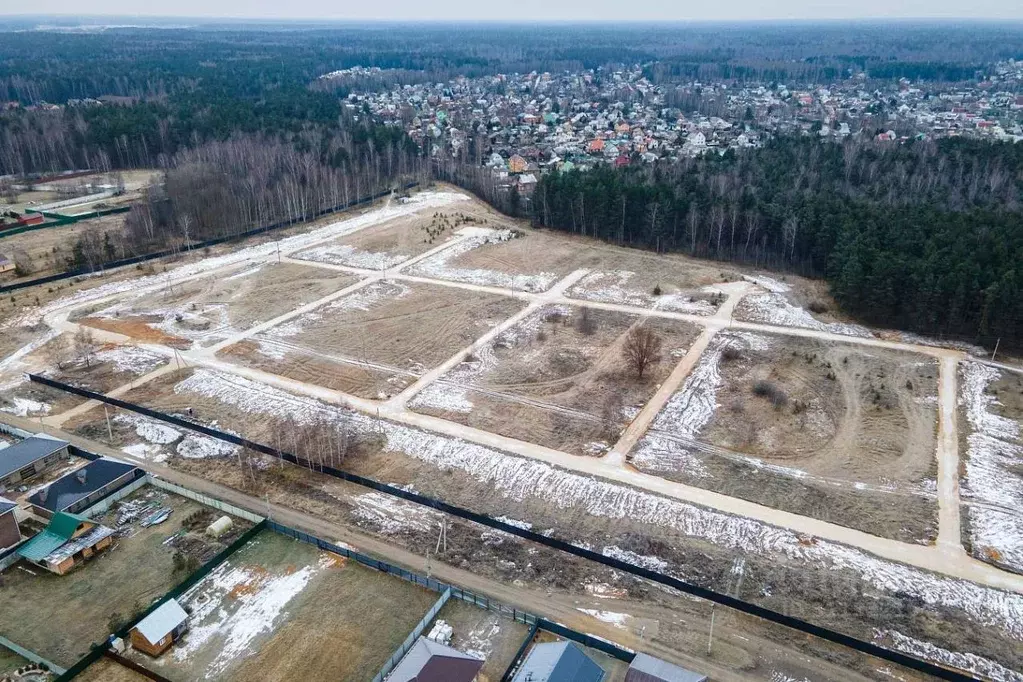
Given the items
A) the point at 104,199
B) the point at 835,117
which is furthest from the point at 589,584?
the point at 835,117

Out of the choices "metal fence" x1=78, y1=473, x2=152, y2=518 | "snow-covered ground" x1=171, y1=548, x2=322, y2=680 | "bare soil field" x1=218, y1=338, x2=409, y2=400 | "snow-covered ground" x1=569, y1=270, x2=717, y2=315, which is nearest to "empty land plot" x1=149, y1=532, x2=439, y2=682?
"snow-covered ground" x1=171, y1=548, x2=322, y2=680

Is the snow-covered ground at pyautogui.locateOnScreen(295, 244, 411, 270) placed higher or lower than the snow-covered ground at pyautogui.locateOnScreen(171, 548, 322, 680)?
higher

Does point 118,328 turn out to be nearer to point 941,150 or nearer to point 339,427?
point 339,427

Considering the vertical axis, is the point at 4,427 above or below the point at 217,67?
below

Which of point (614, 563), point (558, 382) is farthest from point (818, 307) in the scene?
point (614, 563)

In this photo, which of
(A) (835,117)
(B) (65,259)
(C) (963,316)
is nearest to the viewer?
(C) (963,316)

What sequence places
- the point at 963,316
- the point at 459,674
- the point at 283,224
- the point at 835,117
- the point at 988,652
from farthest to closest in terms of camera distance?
the point at 835,117, the point at 283,224, the point at 963,316, the point at 988,652, the point at 459,674

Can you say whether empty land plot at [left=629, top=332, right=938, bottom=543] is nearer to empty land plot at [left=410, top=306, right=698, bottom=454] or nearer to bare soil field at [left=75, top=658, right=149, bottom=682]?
empty land plot at [left=410, top=306, right=698, bottom=454]
